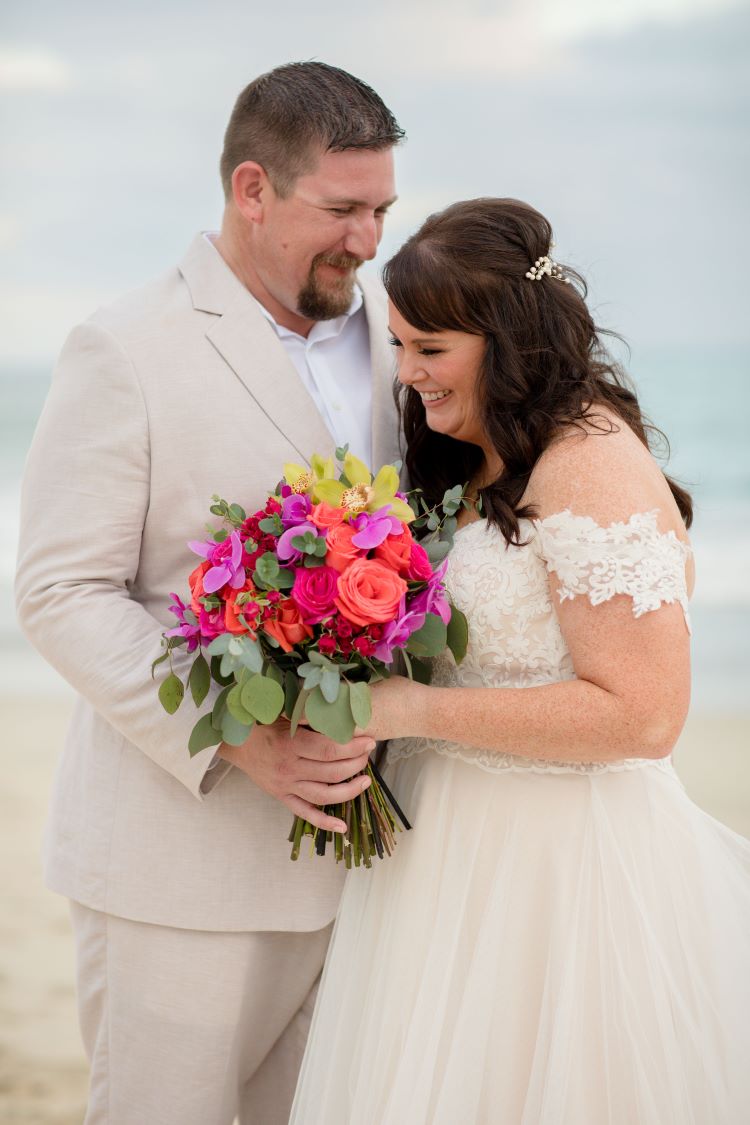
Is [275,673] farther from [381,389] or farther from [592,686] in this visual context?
[381,389]

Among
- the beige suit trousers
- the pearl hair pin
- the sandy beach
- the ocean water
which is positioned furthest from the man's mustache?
the ocean water

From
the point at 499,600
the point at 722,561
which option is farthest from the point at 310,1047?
the point at 722,561

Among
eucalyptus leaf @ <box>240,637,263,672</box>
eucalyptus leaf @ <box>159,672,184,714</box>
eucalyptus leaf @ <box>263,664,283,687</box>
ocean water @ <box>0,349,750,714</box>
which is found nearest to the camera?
eucalyptus leaf @ <box>240,637,263,672</box>

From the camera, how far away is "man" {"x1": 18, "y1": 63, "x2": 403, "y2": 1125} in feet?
8.47

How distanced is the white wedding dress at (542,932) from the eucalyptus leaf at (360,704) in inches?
15.2

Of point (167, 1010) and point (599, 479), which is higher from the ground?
point (599, 479)


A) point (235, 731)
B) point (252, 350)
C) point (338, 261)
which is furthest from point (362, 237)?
point (235, 731)

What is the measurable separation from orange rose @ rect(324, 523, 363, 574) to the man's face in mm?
926

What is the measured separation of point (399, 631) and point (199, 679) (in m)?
0.43

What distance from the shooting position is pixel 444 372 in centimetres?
270

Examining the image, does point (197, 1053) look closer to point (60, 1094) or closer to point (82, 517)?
point (82, 517)

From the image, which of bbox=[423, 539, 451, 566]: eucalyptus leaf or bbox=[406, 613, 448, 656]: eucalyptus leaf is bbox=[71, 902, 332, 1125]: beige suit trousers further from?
bbox=[423, 539, 451, 566]: eucalyptus leaf

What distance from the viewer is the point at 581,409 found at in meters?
2.56

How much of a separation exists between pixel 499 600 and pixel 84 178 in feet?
63.3
